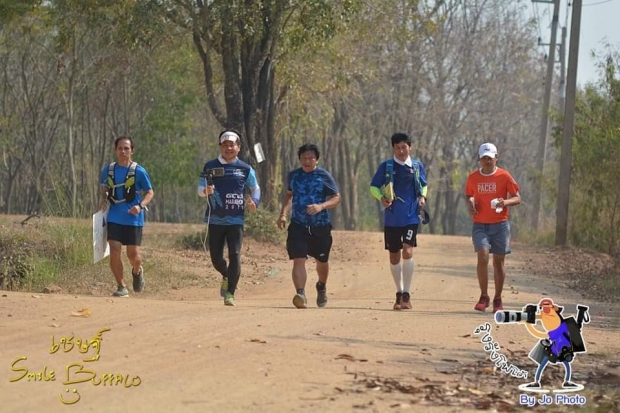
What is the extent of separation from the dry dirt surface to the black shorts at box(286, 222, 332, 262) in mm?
674

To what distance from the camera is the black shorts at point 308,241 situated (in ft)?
44.7

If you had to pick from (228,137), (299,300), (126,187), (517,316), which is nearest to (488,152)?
(517,316)

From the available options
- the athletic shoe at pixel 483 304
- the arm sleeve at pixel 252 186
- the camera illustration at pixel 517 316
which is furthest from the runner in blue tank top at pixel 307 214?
the camera illustration at pixel 517 316

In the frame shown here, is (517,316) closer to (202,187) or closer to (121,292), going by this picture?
(202,187)

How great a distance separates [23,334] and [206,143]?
47078 mm

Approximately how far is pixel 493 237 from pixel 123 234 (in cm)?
433

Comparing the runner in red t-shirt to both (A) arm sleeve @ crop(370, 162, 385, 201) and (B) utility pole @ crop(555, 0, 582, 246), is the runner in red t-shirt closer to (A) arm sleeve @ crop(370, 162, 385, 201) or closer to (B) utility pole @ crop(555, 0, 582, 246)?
(A) arm sleeve @ crop(370, 162, 385, 201)

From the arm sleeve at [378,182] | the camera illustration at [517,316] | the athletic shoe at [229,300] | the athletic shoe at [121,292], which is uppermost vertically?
the arm sleeve at [378,182]

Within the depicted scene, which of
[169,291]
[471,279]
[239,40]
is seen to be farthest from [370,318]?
[239,40]

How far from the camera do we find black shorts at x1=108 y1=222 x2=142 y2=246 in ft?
46.4

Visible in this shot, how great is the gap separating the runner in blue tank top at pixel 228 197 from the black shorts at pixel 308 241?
22.4 inches

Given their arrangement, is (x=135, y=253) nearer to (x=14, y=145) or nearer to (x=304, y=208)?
(x=304, y=208)

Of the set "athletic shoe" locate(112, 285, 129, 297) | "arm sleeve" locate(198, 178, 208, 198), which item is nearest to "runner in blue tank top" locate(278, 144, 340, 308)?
"arm sleeve" locate(198, 178, 208, 198)

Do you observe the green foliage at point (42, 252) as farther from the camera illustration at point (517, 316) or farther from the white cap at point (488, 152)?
the camera illustration at point (517, 316)
